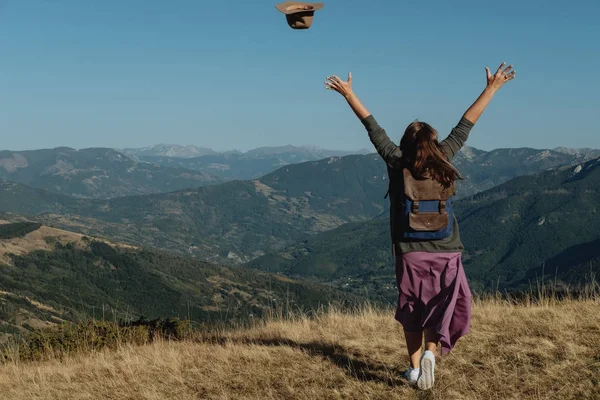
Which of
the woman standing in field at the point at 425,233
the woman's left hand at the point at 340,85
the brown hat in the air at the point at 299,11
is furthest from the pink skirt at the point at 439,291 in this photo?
the brown hat in the air at the point at 299,11

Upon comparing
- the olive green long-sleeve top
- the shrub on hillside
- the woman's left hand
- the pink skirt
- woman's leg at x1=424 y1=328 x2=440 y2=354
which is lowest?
the shrub on hillside

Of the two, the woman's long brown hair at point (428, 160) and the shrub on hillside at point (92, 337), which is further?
the shrub on hillside at point (92, 337)

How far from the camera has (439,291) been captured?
6.56 meters

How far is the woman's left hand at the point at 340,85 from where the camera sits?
22.4 ft

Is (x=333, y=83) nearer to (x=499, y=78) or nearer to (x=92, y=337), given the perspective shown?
(x=499, y=78)

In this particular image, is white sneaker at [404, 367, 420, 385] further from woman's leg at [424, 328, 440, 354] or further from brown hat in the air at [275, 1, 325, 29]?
brown hat in the air at [275, 1, 325, 29]

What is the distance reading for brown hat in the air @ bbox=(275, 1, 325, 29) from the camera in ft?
21.1

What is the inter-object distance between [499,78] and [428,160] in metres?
1.66

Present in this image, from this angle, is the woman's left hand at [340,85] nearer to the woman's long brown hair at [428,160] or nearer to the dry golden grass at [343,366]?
the woman's long brown hair at [428,160]

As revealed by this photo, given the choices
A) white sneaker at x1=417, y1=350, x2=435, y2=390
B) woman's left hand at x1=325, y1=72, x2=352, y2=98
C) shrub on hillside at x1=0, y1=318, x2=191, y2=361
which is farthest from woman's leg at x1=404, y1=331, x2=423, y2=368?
shrub on hillside at x1=0, y1=318, x2=191, y2=361

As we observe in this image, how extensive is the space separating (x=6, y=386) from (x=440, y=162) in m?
6.89

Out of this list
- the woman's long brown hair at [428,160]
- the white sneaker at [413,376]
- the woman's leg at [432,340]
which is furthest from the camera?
the white sneaker at [413,376]

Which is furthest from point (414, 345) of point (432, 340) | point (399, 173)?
point (399, 173)

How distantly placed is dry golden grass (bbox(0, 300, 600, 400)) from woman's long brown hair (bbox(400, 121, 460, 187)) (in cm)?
243
